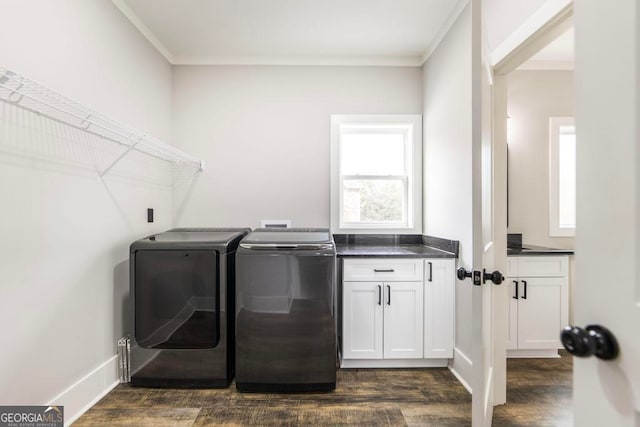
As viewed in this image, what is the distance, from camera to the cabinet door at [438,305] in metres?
2.46

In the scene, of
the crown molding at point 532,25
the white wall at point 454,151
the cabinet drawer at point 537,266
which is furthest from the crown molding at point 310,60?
the cabinet drawer at point 537,266

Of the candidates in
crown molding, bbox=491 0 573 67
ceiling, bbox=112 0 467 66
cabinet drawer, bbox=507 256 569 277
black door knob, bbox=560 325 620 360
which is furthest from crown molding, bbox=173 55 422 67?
black door knob, bbox=560 325 620 360

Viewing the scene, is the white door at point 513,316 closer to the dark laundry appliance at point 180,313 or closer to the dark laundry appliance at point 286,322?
the dark laundry appliance at point 286,322

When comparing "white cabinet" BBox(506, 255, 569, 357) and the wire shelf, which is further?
"white cabinet" BBox(506, 255, 569, 357)

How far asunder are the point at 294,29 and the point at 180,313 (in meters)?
2.18

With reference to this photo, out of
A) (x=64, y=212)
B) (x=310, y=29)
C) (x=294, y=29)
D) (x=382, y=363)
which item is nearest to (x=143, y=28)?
(x=294, y=29)

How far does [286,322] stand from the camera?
2125 millimetres

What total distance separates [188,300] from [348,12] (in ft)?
7.25

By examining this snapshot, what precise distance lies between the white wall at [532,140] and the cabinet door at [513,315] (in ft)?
2.02

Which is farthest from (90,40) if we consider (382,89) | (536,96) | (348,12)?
(536,96)

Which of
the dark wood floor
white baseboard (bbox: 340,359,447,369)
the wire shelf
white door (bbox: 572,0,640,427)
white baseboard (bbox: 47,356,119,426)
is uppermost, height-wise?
the wire shelf

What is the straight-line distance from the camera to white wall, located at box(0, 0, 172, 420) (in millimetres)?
1466

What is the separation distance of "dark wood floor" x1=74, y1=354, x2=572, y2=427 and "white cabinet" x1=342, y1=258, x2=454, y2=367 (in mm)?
178

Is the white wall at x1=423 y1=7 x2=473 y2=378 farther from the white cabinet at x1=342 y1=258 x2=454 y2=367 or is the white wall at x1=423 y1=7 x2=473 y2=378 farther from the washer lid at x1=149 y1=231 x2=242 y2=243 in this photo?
the washer lid at x1=149 y1=231 x2=242 y2=243
